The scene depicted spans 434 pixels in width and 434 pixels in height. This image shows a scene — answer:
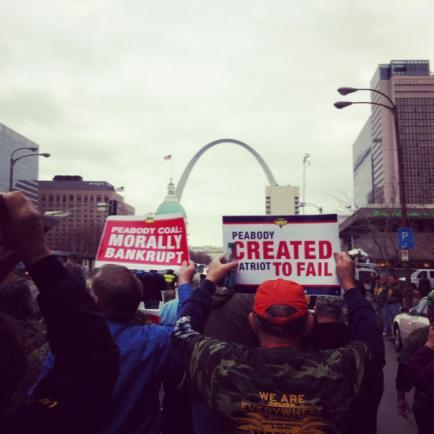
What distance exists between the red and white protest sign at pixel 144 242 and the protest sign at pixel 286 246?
1183mm

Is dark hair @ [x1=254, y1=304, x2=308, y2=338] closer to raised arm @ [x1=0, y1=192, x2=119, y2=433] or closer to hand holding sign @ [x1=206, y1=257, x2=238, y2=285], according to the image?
hand holding sign @ [x1=206, y1=257, x2=238, y2=285]

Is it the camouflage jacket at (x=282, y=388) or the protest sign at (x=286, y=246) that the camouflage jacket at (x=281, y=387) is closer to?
the camouflage jacket at (x=282, y=388)

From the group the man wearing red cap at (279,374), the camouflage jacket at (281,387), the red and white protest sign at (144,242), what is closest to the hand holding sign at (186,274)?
the man wearing red cap at (279,374)

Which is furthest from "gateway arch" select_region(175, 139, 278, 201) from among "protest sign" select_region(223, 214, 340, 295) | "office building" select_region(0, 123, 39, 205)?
"protest sign" select_region(223, 214, 340, 295)

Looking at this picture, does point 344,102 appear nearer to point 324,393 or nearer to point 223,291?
point 223,291

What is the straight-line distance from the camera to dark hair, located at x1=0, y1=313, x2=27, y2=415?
1.29 meters

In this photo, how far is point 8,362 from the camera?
1.30m

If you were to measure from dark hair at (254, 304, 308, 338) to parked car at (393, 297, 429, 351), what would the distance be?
9.16 meters

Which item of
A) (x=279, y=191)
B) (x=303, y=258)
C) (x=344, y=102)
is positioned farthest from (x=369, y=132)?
(x=303, y=258)

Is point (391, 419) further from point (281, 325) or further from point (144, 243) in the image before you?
point (281, 325)

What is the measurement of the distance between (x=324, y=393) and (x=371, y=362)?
13.1 inches

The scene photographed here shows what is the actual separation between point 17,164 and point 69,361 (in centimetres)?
11876

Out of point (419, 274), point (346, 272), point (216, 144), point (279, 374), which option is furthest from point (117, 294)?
point (216, 144)

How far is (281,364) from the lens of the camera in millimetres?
2256
